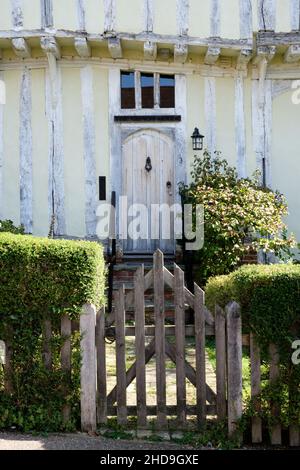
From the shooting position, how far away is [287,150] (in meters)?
10.2

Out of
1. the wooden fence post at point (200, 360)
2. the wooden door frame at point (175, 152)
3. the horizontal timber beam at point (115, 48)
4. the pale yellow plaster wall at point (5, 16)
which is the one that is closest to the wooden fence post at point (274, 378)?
the wooden fence post at point (200, 360)

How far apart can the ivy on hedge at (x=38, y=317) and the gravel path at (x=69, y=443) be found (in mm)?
109

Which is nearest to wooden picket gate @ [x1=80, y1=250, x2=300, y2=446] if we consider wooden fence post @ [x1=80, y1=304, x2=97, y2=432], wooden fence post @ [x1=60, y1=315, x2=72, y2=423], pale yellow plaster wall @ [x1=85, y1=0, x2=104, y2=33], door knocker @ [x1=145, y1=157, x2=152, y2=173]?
wooden fence post @ [x1=80, y1=304, x2=97, y2=432]

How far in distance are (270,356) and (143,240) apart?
6.28m

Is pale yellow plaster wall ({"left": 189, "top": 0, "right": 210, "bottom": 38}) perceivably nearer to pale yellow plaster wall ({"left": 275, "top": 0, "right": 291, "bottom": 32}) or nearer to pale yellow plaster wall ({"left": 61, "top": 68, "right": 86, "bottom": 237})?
pale yellow plaster wall ({"left": 275, "top": 0, "right": 291, "bottom": 32})

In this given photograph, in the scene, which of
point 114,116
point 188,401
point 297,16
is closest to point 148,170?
point 114,116

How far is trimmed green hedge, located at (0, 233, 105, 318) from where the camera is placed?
4203 mm

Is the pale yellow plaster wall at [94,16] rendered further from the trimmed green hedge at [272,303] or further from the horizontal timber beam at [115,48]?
the trimmed green hedge at [272,303]

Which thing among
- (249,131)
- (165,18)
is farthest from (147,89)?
(249,131)

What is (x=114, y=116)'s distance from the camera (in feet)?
33.0

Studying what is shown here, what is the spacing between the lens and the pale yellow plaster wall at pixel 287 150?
10227mm

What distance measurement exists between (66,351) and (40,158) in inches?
248

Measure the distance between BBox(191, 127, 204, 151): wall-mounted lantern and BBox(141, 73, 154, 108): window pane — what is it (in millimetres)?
995
